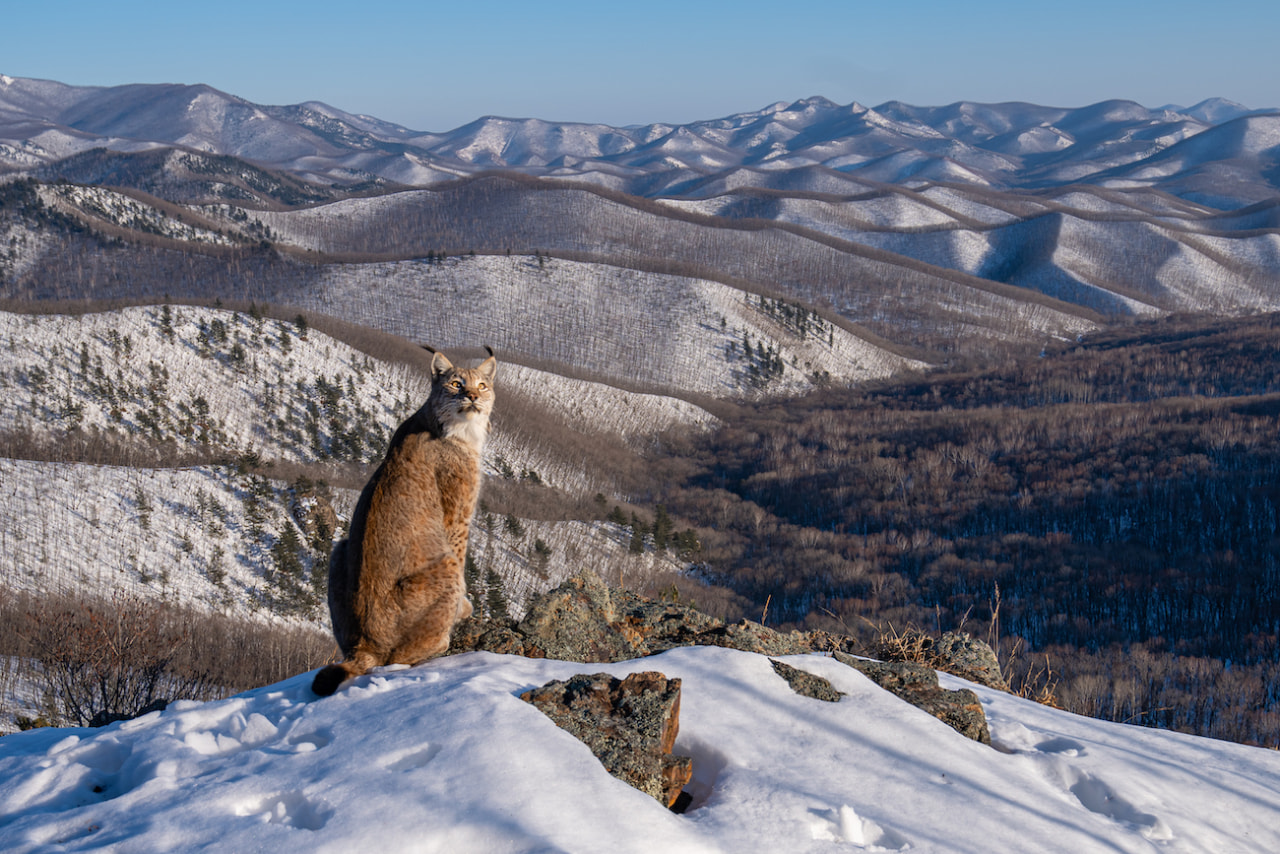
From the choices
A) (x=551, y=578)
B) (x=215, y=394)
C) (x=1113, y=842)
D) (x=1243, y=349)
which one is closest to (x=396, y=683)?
(x=1113, y=842)

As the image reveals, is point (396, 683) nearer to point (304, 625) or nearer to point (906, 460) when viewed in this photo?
point (304, 625)

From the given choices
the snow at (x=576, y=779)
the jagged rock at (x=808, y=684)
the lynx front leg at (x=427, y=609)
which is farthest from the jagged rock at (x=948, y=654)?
the lynx front leg at (x=427, y=609)

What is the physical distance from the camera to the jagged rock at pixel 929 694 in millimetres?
7262

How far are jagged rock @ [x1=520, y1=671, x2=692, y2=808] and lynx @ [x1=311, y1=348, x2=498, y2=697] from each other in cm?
160

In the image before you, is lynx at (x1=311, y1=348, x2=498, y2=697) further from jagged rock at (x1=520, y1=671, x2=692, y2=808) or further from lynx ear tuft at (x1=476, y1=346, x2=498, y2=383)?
jagged rock at (x1=520, y1=671, x2=692, y2=808)

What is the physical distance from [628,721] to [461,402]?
134 inches

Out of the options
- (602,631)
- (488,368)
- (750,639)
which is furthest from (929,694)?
(488,368)

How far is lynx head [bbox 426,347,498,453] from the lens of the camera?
314 inches

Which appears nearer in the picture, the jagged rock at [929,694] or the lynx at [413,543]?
the jagged rock at [929,694]

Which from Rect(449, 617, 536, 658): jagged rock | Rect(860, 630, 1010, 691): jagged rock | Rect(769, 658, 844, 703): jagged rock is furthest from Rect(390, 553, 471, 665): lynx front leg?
Rect(860, 630, 1010, 691): jagged rock

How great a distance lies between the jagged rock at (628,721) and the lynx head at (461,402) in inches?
101

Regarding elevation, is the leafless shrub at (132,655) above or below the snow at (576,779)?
below

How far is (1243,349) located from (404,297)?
115 m

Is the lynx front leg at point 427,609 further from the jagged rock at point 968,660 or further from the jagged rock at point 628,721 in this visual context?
the jagged rock at point 968,660
